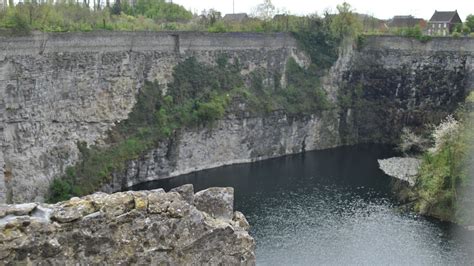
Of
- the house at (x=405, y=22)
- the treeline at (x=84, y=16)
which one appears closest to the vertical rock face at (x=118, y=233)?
the treeline at (x=84, y=16)

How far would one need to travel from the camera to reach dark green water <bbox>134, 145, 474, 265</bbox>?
27.6 meters

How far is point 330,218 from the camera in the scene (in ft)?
107

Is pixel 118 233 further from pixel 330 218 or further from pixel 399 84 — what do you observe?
pixel 399 84

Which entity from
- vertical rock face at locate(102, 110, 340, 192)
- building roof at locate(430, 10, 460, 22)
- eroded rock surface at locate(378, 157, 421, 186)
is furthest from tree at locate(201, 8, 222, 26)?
building roof at locate(430, 10, 460, 22)

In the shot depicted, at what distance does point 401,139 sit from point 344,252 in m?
24.6

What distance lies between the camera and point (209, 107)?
42969 millimetres

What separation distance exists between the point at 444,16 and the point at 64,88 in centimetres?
5302

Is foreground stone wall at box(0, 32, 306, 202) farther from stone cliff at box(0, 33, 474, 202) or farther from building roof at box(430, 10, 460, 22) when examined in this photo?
building roof at box(430, 10, 460, 22)

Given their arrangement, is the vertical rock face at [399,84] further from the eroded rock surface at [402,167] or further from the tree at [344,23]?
the eroded rock surface at [402,167]

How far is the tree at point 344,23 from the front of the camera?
172ft

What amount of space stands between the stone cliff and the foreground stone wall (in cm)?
6

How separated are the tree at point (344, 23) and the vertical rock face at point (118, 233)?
4216cm

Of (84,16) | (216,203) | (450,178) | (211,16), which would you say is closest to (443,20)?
(211,16)

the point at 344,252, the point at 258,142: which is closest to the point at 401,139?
the point at 258,142
